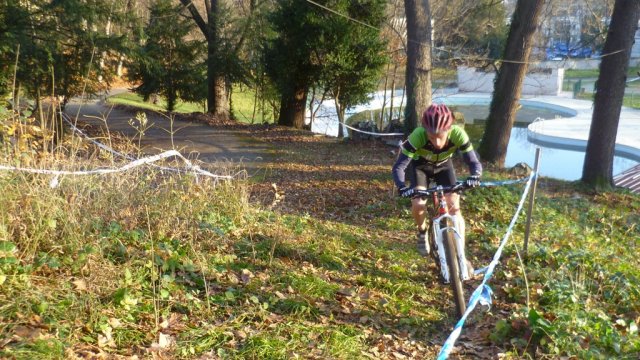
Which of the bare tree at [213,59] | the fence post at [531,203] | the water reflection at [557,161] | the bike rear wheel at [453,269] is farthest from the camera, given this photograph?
the bare tree at [213,59]

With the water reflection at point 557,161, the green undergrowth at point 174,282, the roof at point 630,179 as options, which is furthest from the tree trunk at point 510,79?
the green undergrowth at point 174,282

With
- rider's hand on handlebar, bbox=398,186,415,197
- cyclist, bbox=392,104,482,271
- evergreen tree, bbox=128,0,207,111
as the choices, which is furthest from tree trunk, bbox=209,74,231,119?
rider's hand on handlebar, bbox=398,186,415,197

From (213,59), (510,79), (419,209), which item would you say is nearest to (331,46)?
(510,79)

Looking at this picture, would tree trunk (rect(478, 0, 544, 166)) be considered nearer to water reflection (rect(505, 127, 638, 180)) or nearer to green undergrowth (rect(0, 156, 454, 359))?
water reflection (rect(505, 127, 638, 180))

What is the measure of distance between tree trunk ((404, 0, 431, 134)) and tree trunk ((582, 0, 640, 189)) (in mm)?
4112

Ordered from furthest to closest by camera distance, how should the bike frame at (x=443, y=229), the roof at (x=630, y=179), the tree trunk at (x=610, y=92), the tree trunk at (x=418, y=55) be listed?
the roof at (x=630, y=179)
the tree trunk at (x=418, y=55)
the tree trunk at (x=610, y=92)
the bike frame at (x=443, y=229)

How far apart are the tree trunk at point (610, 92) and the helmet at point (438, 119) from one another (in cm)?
1026

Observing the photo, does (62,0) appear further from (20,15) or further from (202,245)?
(202,245)

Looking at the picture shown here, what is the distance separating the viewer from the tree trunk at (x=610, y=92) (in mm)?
13414

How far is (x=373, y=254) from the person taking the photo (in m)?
6.98

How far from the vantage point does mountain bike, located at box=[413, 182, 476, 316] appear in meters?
4.89

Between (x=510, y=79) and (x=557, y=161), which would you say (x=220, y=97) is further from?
(x=557, y=161)

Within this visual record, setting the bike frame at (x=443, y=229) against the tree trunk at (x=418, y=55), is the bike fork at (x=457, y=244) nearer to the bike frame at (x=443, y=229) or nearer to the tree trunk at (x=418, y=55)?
the bike frame at (x=443, y=229)

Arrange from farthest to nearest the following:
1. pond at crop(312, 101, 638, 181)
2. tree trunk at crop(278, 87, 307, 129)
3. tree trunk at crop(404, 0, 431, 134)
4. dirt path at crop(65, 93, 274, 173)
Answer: pond at crop(312, 101, 638, 181), tree trunk at crop(278, 87, 307, 129), dirt path at crop(65, 93, 274, 173), tree trunk at crop(404, 0, 431, 134)
